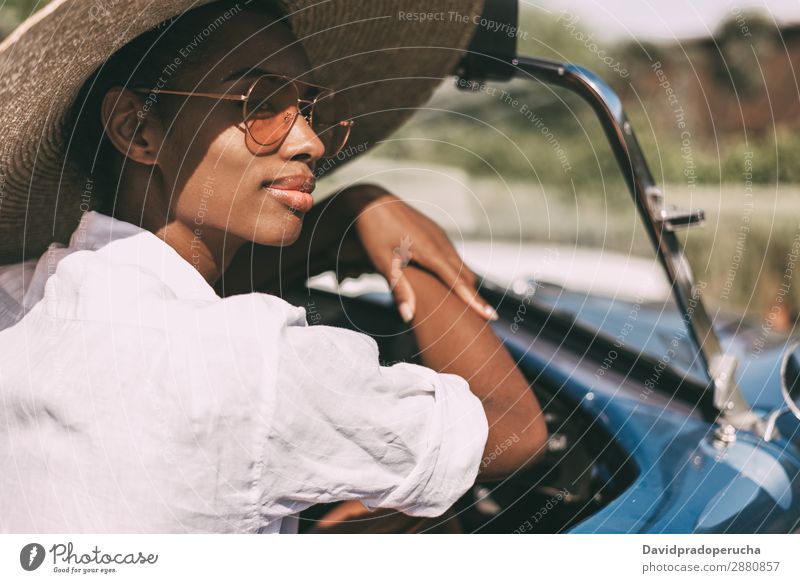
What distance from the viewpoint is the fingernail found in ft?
4.38

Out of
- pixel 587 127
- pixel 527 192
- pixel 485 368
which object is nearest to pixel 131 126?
pixel 485 368

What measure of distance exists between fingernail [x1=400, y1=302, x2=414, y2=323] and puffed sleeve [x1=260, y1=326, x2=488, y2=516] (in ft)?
0.95

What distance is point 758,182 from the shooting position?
7.11 m

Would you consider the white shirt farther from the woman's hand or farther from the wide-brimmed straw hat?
the woman's hand

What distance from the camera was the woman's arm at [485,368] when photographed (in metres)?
1.14

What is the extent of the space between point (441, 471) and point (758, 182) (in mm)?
6890

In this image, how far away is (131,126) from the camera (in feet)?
3.80

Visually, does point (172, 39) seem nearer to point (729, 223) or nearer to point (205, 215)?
point (205, 215)

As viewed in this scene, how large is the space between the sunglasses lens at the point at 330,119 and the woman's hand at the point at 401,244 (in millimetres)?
104

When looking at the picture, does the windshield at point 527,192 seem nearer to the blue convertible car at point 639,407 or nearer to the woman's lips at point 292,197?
the blue convertible car at point 639,407

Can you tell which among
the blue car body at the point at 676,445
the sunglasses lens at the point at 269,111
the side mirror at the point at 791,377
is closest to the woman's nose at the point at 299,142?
the sunglasses lens at the point at 269,111
